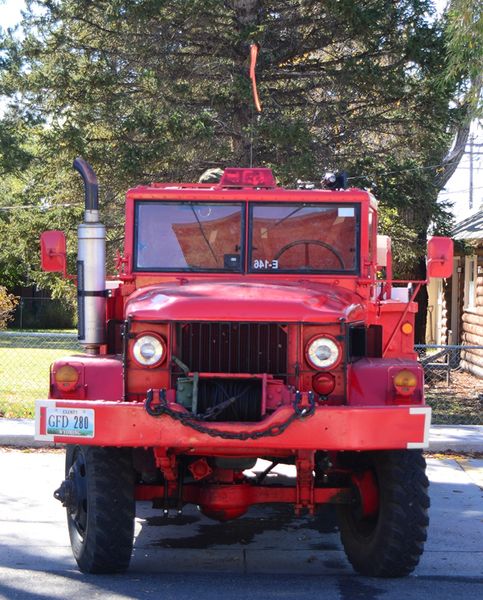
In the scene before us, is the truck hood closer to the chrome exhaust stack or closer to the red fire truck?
the red fire truck

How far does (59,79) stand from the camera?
15320 millimetres

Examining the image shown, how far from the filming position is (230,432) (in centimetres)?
548

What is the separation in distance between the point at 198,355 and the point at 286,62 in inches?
418

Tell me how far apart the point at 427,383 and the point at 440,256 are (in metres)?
11.6

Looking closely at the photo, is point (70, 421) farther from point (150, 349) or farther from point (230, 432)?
point (230, 432)

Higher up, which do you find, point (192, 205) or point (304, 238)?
point (192, 205)

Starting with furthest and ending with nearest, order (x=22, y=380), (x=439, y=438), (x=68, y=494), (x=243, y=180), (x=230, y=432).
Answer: (x=22, y=380) → (x=439, y=438) → (x=243, y=180) → (x=68, y=494) → (x=230, y=432)

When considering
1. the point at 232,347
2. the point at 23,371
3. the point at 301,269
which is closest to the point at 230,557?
the point at 232,347

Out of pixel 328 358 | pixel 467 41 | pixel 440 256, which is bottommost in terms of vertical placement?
pixel 328 358

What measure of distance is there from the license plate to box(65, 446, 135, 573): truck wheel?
37 cm

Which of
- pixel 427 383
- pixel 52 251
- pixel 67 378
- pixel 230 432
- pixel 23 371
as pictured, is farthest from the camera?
pixel 23 371

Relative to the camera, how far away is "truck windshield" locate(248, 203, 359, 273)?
23.6 ft

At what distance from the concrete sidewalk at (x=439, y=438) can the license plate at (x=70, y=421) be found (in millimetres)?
5292

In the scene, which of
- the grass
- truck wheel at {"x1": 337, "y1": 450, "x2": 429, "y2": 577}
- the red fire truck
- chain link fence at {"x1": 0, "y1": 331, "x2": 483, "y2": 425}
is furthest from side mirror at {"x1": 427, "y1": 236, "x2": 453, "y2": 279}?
the grass
